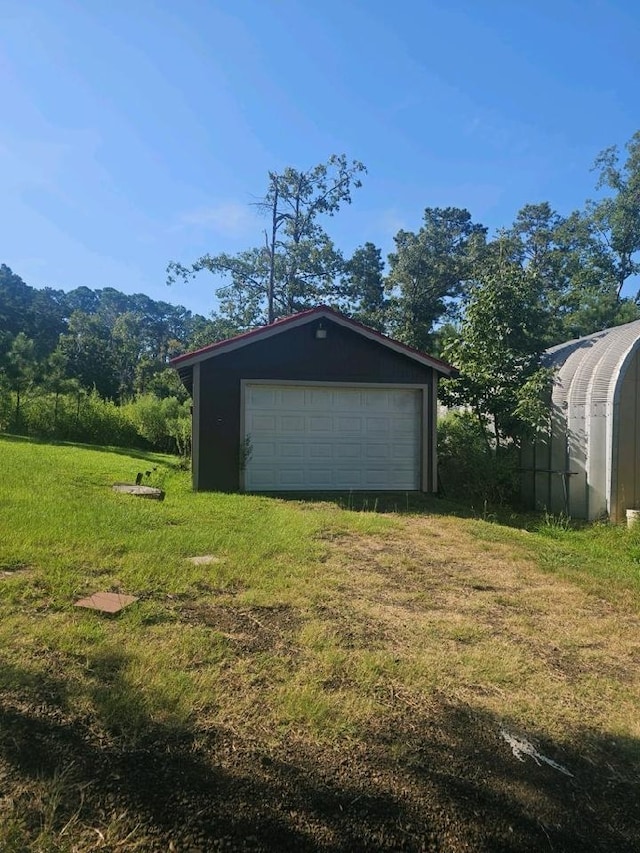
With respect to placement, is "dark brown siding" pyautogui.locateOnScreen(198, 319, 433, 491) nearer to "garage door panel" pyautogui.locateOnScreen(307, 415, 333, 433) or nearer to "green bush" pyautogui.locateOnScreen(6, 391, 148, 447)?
"garage door panel" pyautogui.locateOnScreen(307, 415, 333, 433)

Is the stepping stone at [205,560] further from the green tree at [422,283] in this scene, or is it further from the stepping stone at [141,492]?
the green tree at [422,283]

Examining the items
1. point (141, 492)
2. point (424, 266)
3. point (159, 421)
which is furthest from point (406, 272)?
point (141, 492)

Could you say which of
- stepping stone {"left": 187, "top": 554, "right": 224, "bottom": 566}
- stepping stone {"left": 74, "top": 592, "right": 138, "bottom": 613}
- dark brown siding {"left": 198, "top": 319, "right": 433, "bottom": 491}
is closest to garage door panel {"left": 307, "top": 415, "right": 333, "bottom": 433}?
dark brown siding {"left": 198, "top": 319, "right": 433, "bottom": 491}

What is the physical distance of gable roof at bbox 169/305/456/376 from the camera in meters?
10.3

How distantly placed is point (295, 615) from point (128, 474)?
7.94 m

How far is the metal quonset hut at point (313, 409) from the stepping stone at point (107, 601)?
6.39m

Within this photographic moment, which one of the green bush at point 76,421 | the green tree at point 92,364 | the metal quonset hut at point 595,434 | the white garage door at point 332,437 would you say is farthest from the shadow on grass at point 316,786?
the green tree at point 92,364

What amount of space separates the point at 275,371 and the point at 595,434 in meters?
5.96

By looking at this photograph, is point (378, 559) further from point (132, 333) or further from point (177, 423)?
point (132, 333)

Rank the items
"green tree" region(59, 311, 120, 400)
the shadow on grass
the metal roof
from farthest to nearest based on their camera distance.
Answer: "green tree" region(59, 311, 120, 400)
the metal roof
the shadow on grass

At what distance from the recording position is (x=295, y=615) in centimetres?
397

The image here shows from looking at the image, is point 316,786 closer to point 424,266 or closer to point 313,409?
point 313,409

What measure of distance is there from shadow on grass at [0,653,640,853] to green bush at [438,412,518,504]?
8573mm

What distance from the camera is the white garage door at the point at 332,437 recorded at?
35.4ft
